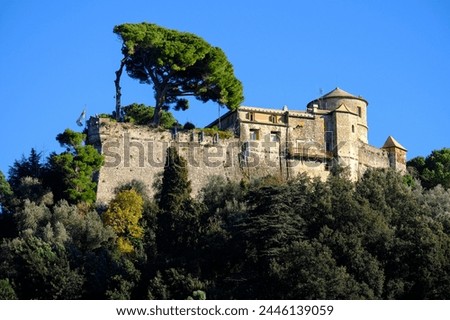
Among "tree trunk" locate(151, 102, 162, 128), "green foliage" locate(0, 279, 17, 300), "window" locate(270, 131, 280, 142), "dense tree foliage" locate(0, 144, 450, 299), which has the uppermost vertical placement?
"tree trunk" locate(151, 102, 162, 128)

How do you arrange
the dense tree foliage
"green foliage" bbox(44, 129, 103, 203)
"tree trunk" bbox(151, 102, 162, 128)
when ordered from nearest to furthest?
the dense tree foliage
"green foliage" bbox(44, 129, 103, 203)
"tree trunk" bbox(151, 102, 162, 128)

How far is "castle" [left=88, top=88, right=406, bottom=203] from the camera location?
62.2 m

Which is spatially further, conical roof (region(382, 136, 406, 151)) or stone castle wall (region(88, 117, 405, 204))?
conical roof (region(382, 136, 406, 151))

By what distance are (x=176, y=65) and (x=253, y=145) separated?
536cm

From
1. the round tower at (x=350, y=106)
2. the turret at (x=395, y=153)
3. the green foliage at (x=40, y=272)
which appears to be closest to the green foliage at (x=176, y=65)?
the round tower at (x=350, y=106)

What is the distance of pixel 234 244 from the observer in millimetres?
51250

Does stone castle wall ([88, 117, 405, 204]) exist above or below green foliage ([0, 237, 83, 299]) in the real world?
above

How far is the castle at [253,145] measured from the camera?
62.2 metres

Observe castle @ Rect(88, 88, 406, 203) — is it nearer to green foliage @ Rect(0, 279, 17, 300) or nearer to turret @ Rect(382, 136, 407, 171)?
turret @ Rect(382, 136, 407, 171)

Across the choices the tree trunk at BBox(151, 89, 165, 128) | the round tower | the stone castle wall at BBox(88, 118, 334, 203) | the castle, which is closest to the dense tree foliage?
the stone castle wall at BBox(88, 118, 334, 203)

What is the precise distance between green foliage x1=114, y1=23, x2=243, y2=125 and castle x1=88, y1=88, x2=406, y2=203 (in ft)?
5.16

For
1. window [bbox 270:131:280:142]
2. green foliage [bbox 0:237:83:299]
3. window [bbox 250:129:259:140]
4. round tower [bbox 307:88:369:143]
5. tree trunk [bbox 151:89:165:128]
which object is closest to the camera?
green foliage [bbox 0:237:83:299]

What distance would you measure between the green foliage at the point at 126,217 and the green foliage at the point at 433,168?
60.1 ft
